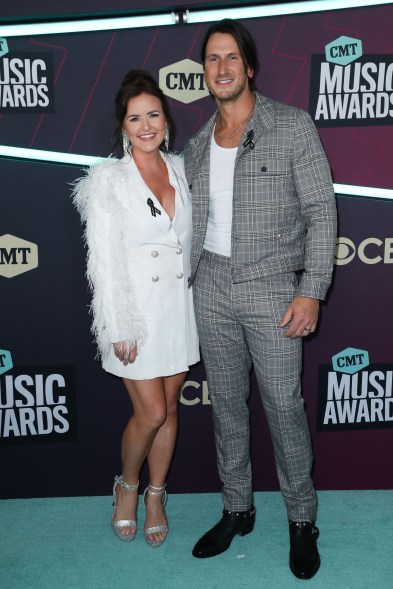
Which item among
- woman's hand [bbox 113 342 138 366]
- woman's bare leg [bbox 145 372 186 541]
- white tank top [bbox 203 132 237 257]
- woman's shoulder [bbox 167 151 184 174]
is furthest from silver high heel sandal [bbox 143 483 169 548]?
woman's shoulder [bbox 167 151 184 174]

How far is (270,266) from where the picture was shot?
2.21m

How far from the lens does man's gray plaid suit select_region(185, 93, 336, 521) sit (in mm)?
2143

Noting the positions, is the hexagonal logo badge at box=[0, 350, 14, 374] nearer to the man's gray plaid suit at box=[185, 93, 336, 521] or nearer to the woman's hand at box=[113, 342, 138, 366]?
the woman's hand at box=[113, 342, 138, 366]

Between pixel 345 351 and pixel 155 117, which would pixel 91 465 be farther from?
pixel 155 117

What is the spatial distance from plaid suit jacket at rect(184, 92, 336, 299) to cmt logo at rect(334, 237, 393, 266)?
18.3 inches

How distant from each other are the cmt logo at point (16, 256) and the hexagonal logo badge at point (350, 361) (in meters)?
1.26

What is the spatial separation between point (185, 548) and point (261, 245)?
116 centimetres

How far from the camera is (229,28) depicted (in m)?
2.17

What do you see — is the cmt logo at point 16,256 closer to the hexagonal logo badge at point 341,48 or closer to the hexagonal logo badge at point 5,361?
the hexagonal logo badge at point 5,361

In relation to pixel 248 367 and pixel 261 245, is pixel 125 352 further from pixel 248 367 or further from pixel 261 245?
pixel 261 245

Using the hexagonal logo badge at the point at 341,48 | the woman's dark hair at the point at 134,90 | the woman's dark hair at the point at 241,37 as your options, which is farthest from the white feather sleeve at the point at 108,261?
the hexagonal logo badge at the point at 341,48

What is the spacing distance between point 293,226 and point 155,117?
0.58 m

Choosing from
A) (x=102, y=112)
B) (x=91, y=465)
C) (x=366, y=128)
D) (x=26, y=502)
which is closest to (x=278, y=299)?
(x=366, y=128)

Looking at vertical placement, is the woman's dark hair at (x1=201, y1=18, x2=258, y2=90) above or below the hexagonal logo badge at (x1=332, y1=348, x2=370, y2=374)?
above
